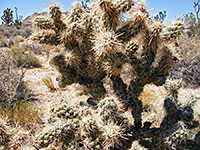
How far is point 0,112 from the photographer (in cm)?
257

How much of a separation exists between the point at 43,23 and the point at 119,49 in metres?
1.17

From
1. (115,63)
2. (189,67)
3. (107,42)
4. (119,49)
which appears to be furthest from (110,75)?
(189,67)

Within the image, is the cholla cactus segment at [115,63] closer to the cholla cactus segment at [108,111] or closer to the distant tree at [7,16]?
the cholla cactus segment at [108,111]

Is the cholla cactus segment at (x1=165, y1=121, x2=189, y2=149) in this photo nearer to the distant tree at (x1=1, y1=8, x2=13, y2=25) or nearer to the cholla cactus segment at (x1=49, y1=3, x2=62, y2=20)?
the cholla cactus segment at (x1=49, y1=3, x2=62, y2=20)

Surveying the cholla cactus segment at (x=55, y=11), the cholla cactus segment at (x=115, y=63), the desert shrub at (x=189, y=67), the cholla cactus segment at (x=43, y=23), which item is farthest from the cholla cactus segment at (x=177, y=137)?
the desert shrub at (x=189, y=67)

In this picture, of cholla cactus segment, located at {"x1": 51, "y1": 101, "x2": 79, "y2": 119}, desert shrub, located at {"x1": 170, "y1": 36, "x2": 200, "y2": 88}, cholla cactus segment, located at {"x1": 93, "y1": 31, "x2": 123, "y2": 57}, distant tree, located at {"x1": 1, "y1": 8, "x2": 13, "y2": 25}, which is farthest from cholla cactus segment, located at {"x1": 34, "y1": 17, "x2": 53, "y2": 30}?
distant tree, located at {"x1": 1, "y1": 8, "x2": 13, "y2": 25}

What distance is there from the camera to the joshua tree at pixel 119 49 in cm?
166

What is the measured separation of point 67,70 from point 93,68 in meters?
0.43

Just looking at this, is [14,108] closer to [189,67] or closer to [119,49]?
[119,49]

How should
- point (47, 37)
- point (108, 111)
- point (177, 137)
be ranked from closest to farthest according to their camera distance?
point (108, 111), point (177, 137), point (47, 37)

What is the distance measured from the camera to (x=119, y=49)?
166 centimetres

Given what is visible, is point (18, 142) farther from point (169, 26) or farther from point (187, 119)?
point (169, 26)

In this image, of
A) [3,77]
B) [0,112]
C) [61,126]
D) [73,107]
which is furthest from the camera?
[3,77]

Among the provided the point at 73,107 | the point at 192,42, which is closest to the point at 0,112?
the point at 73,107
